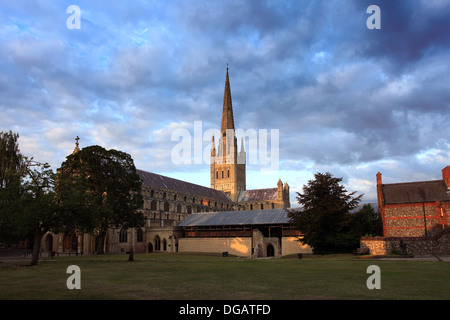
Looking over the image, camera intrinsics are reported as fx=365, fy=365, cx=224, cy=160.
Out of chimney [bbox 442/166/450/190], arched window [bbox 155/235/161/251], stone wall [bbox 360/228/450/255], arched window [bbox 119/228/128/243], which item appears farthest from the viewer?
arched window [bbox 155/235/161/251]

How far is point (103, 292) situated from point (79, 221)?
19821mm

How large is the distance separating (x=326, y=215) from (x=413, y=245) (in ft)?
31.9

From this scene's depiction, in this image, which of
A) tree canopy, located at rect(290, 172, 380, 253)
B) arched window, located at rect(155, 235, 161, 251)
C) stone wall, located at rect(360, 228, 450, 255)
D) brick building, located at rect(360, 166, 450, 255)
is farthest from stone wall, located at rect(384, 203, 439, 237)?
arched window, located at rect(155, 235, 161, 251)

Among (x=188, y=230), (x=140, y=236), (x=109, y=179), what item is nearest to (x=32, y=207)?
(x=109, y=179)

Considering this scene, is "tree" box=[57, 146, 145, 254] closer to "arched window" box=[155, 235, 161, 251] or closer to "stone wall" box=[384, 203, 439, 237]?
"arched window" box=[155, 235, 161, 251]

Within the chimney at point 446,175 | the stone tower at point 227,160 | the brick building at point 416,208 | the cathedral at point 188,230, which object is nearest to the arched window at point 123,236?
the cathedral at point 188,230

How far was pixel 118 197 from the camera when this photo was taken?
51.9 m

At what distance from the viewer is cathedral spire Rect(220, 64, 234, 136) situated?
135375mm

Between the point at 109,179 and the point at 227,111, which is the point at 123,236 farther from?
the point at 227,111

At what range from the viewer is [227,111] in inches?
5379

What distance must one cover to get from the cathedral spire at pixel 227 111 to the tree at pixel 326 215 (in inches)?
3530
